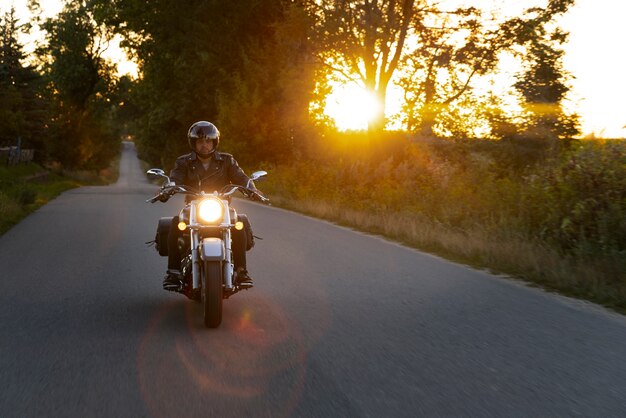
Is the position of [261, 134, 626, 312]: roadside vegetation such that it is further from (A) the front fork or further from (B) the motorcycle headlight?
(B) the motorcycle headlight

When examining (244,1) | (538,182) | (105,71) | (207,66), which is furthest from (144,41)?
(538,182)

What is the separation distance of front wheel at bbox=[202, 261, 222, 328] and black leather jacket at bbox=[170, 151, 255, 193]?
4.28 feet

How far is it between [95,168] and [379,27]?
175 feet

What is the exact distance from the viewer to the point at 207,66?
38.5 meters

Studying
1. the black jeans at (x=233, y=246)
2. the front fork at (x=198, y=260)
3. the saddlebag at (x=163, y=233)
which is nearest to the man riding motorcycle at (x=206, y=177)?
the black jeans at (x=233, y=246)

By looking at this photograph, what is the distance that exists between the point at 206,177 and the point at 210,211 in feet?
2.96

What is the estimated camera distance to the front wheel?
20.3 ft

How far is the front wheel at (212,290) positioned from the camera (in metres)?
6.19

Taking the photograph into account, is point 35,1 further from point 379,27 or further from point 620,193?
point 620,193

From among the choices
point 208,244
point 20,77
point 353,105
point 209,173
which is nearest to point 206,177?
point 209,173

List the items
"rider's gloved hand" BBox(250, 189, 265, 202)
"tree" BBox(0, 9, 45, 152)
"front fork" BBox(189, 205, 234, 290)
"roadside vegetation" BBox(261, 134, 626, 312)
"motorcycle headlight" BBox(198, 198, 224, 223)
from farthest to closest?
"tree" BBox(0, 9, 45, 152) → "roadside vegetation" BBox(261, 134, 626, 312) → "rider's gloved hand" BBox(250, 189, 265, 202) → "motorcycle headlight" BBox(198, 198, 224, 223) → "front fork" BBox(189, 205, 234, 290)

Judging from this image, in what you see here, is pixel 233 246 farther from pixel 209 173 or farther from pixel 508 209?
pixel 508 209

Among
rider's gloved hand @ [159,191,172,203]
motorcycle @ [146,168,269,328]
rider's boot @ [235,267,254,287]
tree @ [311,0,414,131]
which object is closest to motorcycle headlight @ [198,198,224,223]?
motorcycle @ [146,168,269,328]

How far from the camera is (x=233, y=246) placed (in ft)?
23.2
